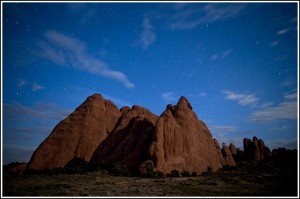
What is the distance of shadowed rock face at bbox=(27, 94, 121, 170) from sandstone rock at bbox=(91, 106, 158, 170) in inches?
108

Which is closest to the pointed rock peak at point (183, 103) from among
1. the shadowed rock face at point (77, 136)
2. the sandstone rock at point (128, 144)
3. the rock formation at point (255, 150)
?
the sandstone rock at point (128, 144)

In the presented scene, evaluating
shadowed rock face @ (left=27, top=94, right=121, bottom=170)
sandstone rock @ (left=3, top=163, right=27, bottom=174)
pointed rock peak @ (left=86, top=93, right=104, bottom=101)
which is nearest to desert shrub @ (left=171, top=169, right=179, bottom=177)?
shadowed rock face @ (left=27, top=94, right=121, bottom=170)

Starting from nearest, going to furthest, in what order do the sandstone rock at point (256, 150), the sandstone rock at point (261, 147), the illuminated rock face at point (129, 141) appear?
the illuminated rock face at point (129, 141) < the sandstone rock at point (256, 150) < the sandstone rock at point (261, 147)

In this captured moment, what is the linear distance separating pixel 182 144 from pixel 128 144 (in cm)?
1293

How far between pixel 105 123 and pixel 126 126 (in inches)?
276

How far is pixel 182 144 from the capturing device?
50.3 metres

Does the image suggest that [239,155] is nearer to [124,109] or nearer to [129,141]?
[124,109]

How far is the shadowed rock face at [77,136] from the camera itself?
171 feet

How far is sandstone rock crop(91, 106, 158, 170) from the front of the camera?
161ft

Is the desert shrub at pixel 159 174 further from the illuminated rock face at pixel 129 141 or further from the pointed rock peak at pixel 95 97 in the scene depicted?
the pointed rock peak at pixel 95 97

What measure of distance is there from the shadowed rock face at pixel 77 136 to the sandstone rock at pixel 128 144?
275 centimetres

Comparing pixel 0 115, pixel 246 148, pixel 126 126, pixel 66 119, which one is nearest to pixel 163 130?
pixel 126 126

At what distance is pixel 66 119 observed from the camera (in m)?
60.4

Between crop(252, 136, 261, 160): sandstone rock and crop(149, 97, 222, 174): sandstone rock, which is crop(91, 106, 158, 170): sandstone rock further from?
crop(252, 136, 261, 160): sandstone rock
